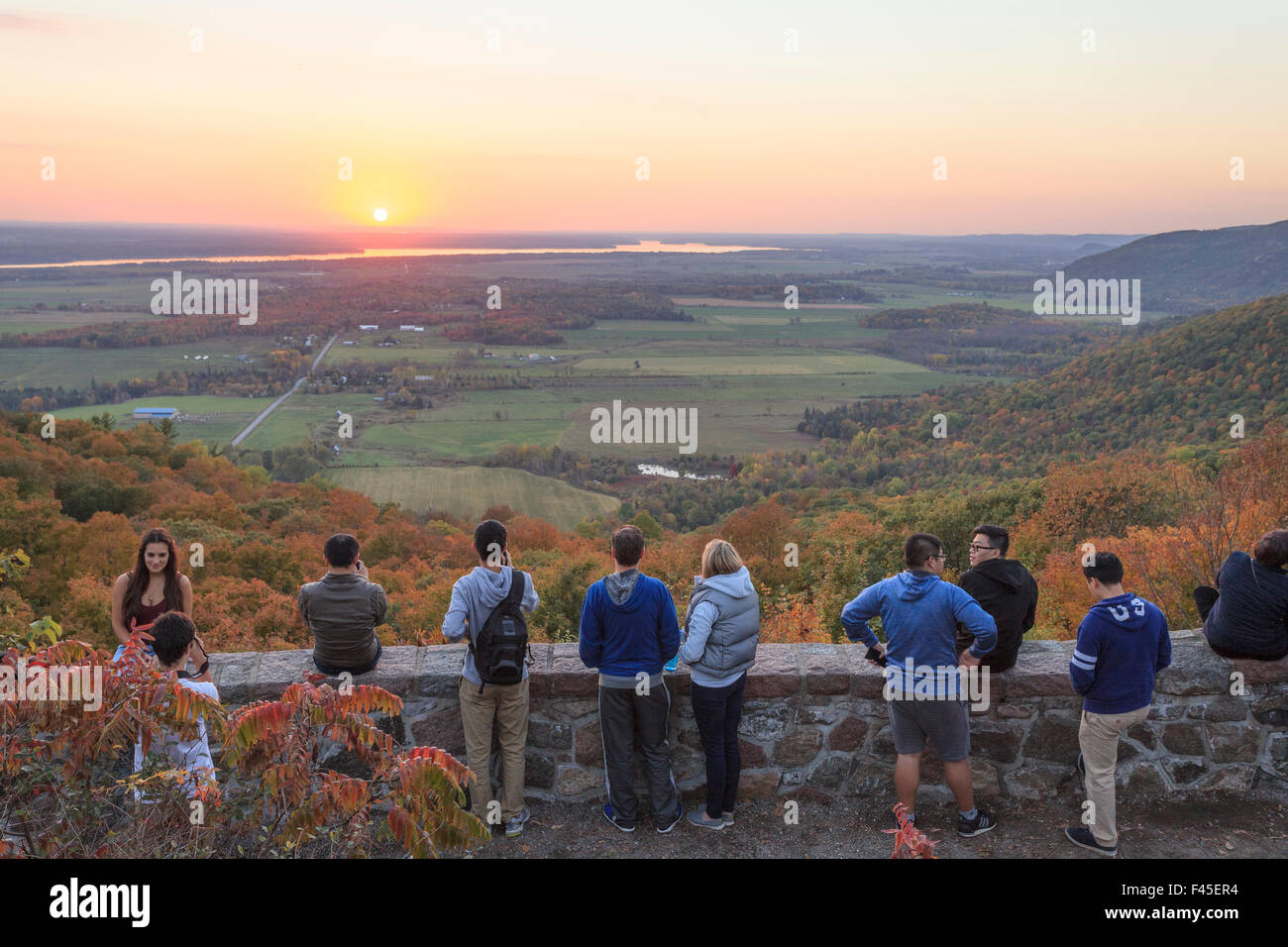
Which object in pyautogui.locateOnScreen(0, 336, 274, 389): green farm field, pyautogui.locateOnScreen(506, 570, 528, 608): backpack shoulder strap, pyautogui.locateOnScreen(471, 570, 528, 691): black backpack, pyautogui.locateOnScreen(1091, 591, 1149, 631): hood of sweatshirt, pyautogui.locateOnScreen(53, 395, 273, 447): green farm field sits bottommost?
pyautogui.locateOnScreen(471, 570, 528, 691): black backpack

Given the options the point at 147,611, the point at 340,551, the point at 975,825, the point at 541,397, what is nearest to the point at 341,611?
the point at 340,551

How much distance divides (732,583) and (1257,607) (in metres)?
2.79

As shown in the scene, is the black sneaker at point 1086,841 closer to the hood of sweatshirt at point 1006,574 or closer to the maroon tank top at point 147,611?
the hood of sweatshirt at point 1006,574

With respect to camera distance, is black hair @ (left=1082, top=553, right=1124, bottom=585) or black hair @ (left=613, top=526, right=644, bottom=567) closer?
black hair @ (left=1082, top=553, right=1124, bottom=585)

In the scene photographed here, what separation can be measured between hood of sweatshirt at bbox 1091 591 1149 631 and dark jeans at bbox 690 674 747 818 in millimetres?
1743

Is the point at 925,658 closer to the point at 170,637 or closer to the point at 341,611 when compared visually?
the point at 341,611

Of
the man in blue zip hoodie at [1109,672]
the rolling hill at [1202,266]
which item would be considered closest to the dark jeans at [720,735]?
the man in blue zip hoodie at [1109,672]

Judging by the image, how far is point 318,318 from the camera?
98312 mm

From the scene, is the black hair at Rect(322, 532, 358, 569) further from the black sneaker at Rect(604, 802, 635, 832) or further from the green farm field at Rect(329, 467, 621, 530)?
the green farm field at Rect(329, 467, 621, 530)

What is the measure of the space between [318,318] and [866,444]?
65567 millimetres

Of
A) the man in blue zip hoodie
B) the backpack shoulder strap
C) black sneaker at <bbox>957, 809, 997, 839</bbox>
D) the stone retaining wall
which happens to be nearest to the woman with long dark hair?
the stone retaining wall

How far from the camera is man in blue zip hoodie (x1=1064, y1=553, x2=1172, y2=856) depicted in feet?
13.3

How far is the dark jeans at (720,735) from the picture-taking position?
14.2 ft

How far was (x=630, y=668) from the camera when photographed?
4293 mm
